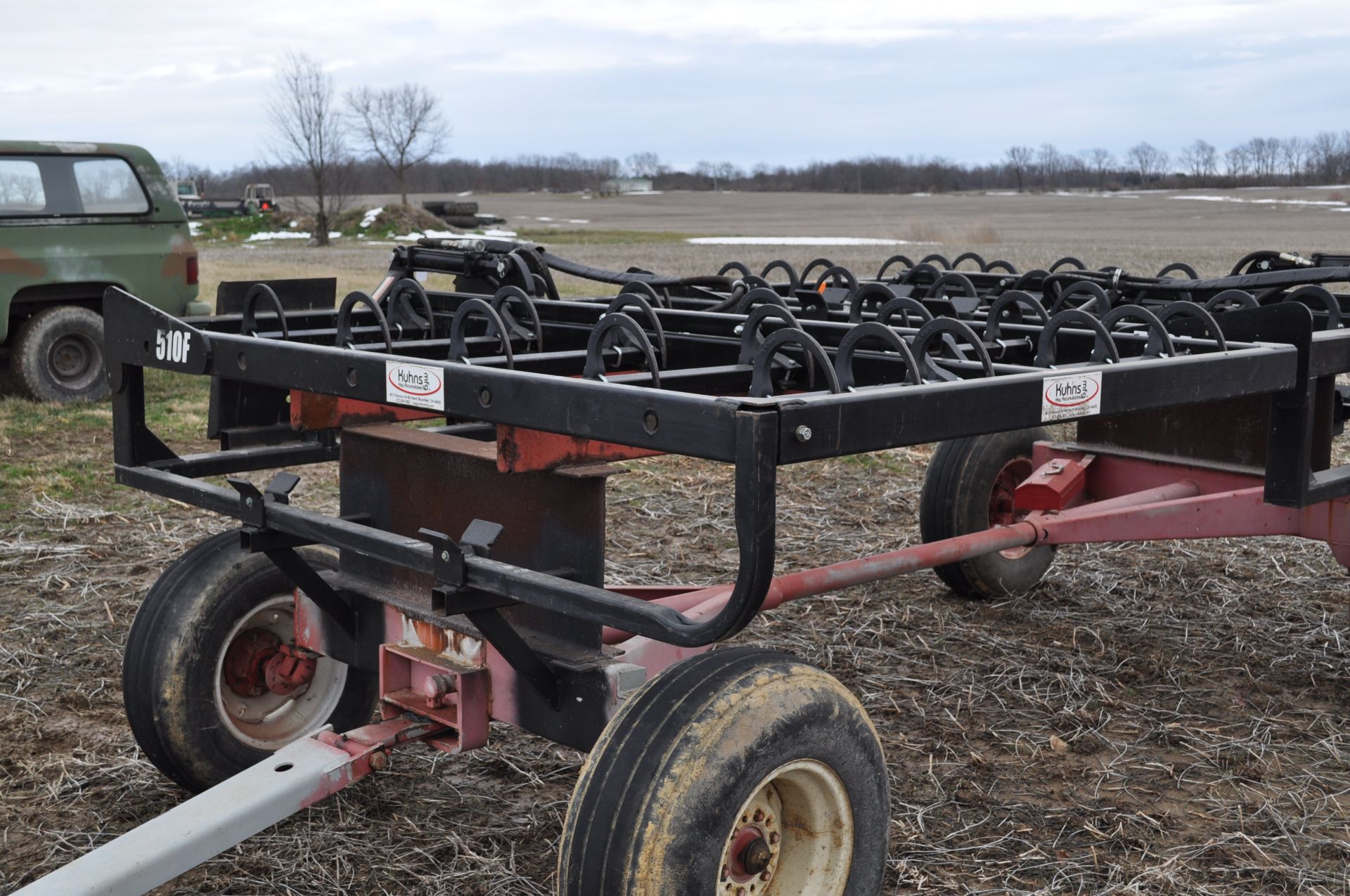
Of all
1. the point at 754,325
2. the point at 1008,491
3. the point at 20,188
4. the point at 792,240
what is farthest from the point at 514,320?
the point at 792,240

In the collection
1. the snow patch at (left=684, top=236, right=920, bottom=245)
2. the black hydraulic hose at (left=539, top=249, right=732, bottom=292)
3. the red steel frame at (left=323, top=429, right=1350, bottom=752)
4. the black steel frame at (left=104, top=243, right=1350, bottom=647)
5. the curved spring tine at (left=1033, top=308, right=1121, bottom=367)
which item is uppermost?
the snow patch at (left=684, top=236, right=920, bottom=245)

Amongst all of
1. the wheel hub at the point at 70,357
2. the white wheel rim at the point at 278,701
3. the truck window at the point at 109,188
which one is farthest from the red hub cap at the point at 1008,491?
the truck window at the point at 109,188

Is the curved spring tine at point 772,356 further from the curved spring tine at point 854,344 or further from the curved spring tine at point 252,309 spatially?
the curved spring tine at point 252,309

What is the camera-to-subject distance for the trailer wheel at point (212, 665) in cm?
356

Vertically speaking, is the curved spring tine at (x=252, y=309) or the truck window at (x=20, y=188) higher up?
the truck window at (x=20, y=188)

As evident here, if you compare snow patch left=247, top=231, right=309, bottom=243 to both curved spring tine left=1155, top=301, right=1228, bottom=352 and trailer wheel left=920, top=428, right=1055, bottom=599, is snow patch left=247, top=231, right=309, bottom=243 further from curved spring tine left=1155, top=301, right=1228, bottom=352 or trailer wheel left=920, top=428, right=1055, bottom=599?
curved spring tine left=1155, top=301, right=1228, bottom=352

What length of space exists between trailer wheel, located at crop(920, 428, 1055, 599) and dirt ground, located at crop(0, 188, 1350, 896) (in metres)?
0.11

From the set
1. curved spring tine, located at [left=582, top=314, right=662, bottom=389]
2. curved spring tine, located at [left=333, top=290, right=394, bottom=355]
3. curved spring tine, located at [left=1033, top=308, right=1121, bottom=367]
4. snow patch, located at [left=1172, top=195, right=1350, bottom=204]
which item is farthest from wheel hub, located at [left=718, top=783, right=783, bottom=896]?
snow patch, located at [left=1172, top=195, right=1350, bottom=204]

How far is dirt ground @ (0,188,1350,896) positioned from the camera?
136 inches

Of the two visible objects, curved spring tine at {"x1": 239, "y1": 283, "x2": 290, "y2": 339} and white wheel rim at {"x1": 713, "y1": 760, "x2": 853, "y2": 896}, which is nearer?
white wheel rim at {"x1": 713, "y1": 760, "x2": 853, "y2": 896}

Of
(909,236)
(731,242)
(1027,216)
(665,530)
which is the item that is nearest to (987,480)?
(665,530)

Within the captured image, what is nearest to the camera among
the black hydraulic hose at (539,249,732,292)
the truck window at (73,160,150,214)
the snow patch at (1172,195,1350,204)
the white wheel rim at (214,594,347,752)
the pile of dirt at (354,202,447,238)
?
the white wheel rim at (214,594,347,752)

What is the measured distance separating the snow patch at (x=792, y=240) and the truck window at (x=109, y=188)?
103ft

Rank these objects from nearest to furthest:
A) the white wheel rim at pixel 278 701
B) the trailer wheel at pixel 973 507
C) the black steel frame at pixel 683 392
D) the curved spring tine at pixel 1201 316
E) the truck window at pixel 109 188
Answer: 1. the black steel frame at pixel 683 392
2. the curved spring tine at pixel 1201 316
3. the white wheel rim at pixel 278 701
4. the trailer wheel at pixel 973 507
5. the truck window at pixel 109 188
